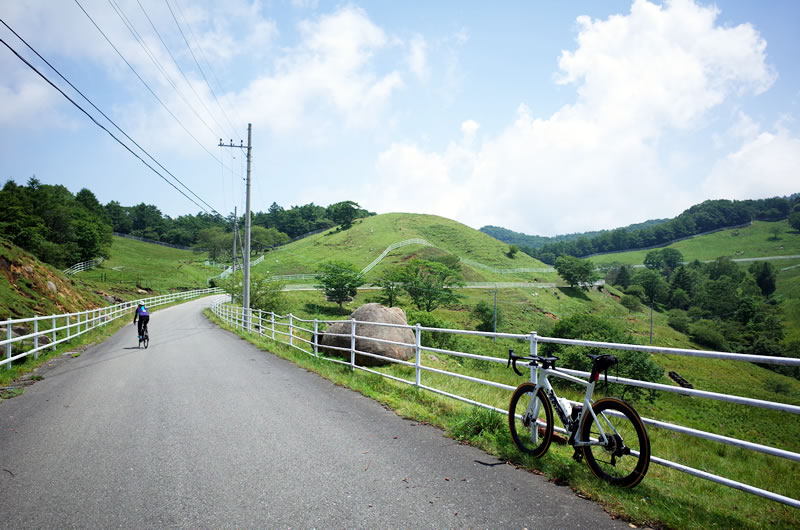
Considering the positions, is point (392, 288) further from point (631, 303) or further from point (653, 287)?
point (653, 287)

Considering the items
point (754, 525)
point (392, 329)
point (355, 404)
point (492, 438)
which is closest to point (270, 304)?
point (392, 329)

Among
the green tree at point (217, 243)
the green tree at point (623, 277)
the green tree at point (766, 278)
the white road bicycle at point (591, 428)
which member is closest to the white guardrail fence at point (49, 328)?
the white road bicycle at point (591, 428)

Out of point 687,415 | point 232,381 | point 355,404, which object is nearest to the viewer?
point 355,404

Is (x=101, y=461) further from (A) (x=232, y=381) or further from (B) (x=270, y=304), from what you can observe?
(B) (x=270, y=304)

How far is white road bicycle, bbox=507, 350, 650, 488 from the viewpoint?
382 centimetres

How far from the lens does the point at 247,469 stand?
4402mm

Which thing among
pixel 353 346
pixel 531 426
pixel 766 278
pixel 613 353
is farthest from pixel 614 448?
pixel 766 278

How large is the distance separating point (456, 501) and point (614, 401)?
1.72 metres

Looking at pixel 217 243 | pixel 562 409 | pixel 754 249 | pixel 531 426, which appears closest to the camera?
pixel 562 409

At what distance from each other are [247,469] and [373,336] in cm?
823

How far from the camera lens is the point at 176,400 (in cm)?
742

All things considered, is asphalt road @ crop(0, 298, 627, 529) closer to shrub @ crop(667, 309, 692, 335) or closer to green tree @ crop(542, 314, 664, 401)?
green tree @ crop(542, 314, 664, 401)

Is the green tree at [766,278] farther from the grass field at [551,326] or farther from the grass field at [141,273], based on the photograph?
the grass field at [141,273]

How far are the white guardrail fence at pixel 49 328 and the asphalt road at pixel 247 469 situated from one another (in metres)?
3.50
